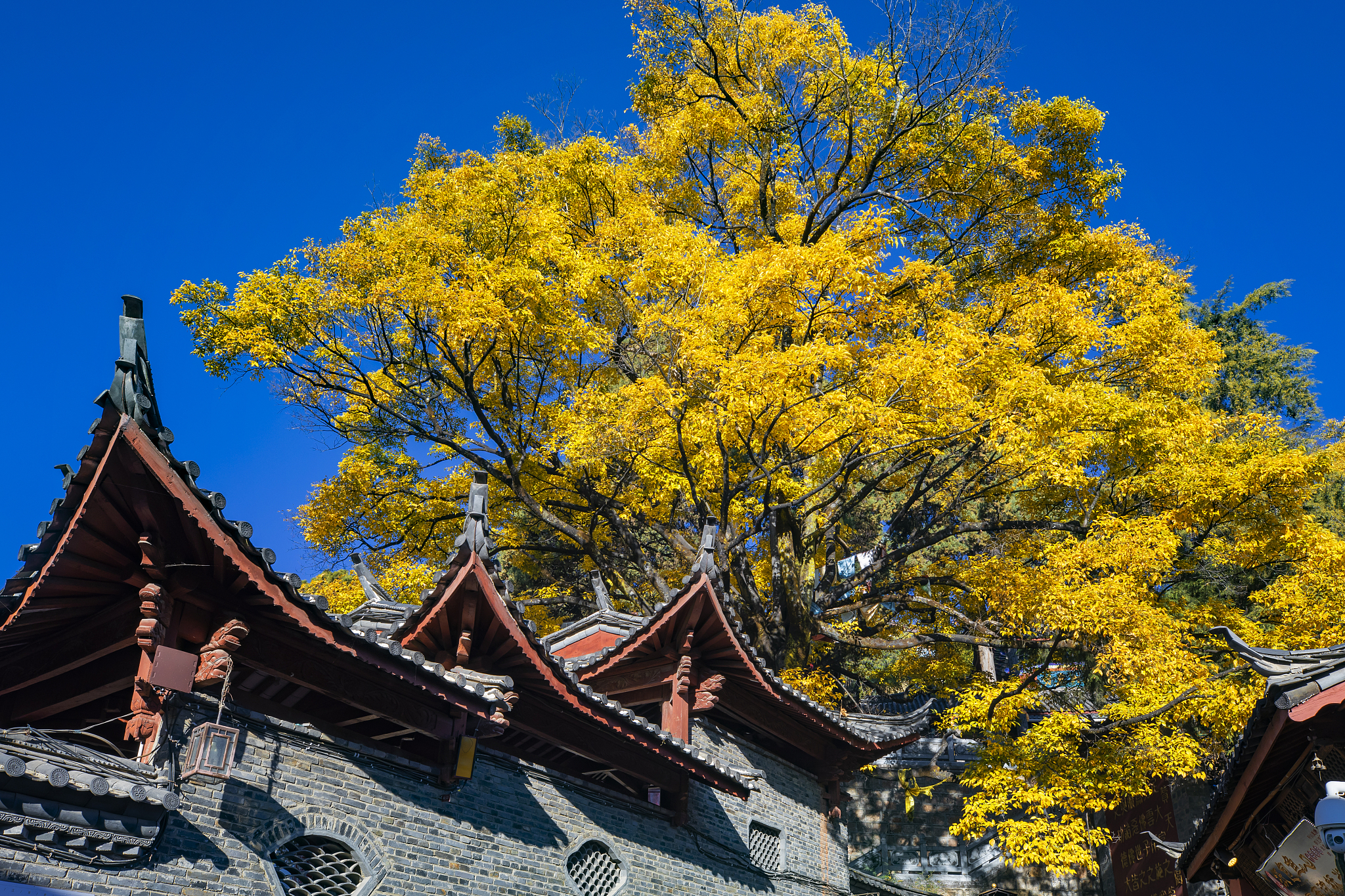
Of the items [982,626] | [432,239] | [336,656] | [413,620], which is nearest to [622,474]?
[432,239]

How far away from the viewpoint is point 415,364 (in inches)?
647

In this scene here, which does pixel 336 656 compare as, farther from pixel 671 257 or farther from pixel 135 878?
pixel 671 257

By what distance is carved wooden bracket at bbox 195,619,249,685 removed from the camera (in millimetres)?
6129

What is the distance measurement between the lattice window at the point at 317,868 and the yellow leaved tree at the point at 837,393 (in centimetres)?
609

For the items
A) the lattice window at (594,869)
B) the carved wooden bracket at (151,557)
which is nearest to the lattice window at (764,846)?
the lattice window at (594,869)

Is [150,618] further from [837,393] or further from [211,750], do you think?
[837,393]

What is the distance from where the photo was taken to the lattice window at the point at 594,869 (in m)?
8.77

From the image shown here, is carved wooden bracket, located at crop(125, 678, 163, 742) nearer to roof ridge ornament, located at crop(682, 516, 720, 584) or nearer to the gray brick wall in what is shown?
the gray brick wall

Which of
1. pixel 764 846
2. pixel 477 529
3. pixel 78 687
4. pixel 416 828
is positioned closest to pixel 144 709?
pixel 78 687

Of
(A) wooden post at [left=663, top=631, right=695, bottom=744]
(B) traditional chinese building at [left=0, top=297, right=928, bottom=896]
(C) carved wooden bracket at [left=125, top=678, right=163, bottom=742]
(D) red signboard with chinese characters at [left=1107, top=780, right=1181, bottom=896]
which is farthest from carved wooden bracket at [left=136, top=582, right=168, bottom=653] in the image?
(D) red signboard with chinese characters at [left=1107, top=780, right=1181, bottom=896]

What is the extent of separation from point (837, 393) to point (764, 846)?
19.4 ft

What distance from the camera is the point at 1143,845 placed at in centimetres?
1491

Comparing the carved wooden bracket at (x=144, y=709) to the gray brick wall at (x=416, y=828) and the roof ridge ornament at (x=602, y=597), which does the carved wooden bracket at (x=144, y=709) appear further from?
the roof ridge ornament at (x=602, y=597)

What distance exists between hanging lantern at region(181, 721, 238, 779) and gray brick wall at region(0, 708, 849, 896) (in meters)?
0.08
